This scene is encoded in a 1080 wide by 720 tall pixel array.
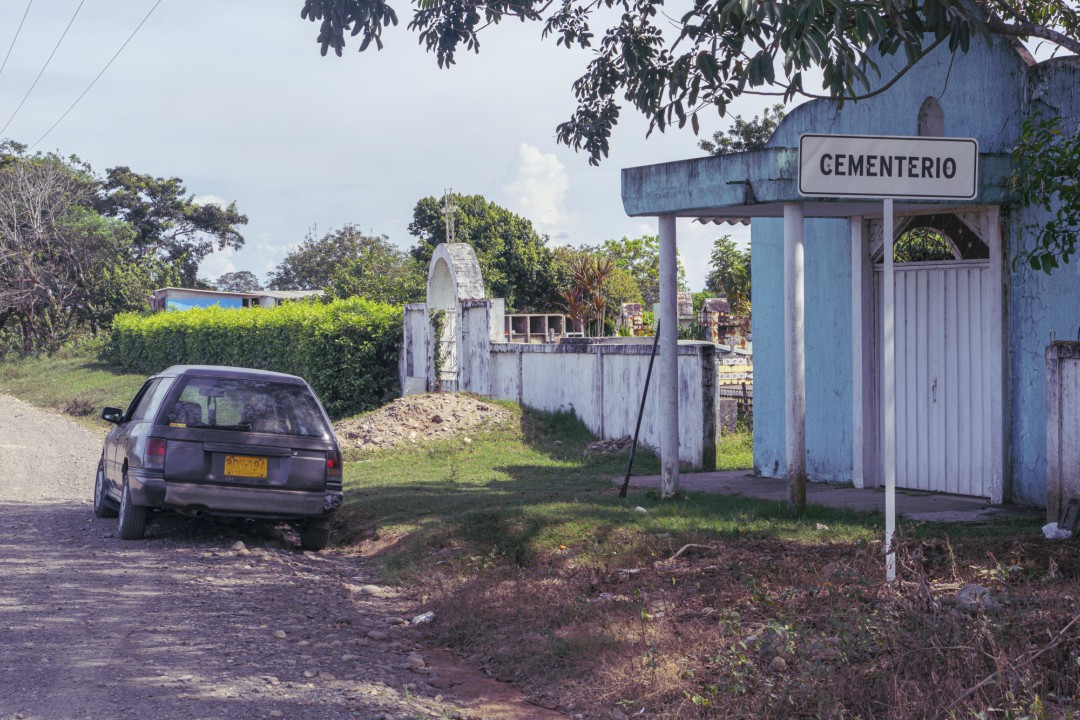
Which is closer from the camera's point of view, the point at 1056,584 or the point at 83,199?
the point at 1056,584

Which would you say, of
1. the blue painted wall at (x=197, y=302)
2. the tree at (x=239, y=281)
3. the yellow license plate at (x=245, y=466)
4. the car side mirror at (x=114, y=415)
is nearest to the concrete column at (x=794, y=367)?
the yellow license plate at (x=245, y=466)

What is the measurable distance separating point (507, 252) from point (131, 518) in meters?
41.4

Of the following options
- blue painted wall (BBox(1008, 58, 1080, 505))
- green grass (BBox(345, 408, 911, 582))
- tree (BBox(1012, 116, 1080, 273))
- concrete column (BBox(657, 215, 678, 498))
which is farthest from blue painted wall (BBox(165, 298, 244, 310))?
tree (BBox(1012, 116, 1080, 273))

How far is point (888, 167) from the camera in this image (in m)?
6.61

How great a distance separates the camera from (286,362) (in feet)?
89.2

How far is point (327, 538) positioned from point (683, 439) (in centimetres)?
605

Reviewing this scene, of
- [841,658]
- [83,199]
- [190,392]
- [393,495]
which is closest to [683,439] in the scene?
[393,495]

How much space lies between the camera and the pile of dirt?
18344 mm

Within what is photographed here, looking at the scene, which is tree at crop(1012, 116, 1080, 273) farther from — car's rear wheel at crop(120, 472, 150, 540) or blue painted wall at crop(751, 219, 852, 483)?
car's rear wheel at crop(120, 472, 150, 540)

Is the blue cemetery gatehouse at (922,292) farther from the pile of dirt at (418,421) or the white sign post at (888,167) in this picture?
the pile of dirt at (418,421)

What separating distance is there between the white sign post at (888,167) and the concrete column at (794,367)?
10.8 feet

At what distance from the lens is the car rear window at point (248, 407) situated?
9.99 meters

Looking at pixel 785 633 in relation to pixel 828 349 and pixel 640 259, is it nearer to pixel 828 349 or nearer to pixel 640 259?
pixel 828 349

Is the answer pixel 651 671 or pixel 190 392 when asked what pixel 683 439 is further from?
pixel 651 671
